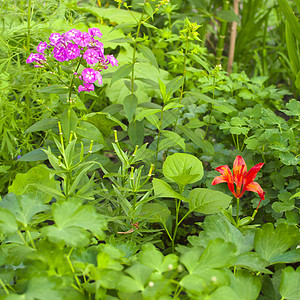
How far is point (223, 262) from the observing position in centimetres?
81

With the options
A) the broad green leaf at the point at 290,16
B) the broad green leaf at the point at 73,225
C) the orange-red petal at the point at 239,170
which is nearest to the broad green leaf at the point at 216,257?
the broad green leaf at the point at 73,225

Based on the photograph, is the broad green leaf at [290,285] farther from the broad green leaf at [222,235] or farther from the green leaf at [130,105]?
the green leaf at [130,105]

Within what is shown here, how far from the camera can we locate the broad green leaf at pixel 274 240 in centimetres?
99

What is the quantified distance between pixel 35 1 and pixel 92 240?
48.6 inches

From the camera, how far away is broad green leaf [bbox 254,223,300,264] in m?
0.99

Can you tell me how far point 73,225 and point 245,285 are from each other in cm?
44

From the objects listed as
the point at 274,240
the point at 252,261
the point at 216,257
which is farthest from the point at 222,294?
the point at 274,240

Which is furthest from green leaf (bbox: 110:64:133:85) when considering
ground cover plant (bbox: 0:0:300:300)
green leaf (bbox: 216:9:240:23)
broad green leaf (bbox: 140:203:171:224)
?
green leaf (bbox: 216:9:240:23)

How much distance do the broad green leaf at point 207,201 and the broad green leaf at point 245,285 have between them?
311mm

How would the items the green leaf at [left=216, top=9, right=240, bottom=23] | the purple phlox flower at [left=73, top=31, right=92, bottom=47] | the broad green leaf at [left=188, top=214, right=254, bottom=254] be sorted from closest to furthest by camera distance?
the broad green leaf at [left=188, top=214, right=254, bottom=254] → the purple phlox flower at [left=73, top=31, right=92, bottom=47] → the green leaf at [left=216, top=9, right=240, bottom=23]

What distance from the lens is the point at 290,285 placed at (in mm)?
895

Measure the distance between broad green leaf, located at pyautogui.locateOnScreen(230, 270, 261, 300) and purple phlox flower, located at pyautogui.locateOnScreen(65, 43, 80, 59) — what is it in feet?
2.87

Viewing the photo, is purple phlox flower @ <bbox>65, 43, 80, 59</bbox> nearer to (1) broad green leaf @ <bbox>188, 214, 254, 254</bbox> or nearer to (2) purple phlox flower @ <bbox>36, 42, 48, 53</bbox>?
(2) purple phlox flower @ <bbox>36, 42, 48, 53</bbox>

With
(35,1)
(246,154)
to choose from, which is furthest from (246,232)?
(35,1)
